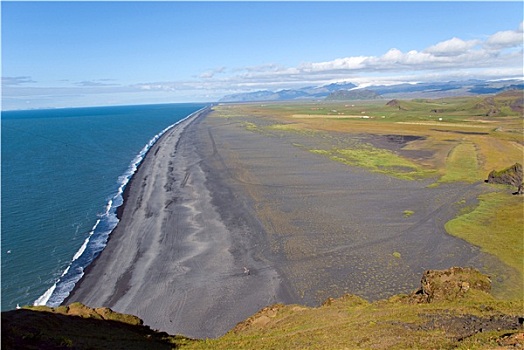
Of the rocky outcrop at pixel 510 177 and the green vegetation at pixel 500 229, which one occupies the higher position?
the rocky outcrop at pixel 510 177

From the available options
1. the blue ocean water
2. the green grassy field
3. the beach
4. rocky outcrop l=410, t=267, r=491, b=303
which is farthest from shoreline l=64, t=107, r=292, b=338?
the green grassy field

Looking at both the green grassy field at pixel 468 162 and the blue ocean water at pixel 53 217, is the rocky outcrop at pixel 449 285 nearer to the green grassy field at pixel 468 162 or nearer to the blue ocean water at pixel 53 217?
the green grassy field at pixel 468 162

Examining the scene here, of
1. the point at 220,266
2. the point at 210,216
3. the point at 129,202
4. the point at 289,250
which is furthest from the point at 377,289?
Answer: the point at 129,202

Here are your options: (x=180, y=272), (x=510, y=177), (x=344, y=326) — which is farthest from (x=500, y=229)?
(x=180, y=272)

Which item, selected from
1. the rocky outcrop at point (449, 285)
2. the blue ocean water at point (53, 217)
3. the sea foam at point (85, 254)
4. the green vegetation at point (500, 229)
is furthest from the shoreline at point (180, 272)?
the green vegetation at point (500, 229)

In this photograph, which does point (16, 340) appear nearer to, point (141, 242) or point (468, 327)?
point (468, 327)

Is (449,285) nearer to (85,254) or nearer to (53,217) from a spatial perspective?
(85,254)

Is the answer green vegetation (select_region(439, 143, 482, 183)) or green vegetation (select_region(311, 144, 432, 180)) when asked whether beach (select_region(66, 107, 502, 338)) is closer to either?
green vegetation (select_region(311, 144, 432, 180))
